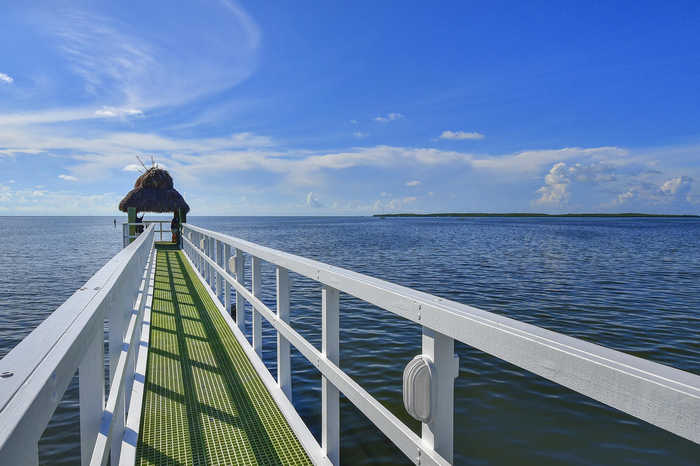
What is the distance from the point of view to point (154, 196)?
25.3 meters

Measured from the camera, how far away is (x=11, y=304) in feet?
44.8

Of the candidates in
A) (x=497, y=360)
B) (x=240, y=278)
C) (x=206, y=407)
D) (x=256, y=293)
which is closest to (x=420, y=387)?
(x=206, y=407)

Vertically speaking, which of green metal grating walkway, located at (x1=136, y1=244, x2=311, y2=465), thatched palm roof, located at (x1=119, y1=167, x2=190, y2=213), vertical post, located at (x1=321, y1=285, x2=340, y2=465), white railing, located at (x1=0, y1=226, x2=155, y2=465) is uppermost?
thatched palm roof, located at (x1=119, y1=167, x2=190, y2=213)

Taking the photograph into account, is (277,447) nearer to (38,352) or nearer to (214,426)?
(214,426)

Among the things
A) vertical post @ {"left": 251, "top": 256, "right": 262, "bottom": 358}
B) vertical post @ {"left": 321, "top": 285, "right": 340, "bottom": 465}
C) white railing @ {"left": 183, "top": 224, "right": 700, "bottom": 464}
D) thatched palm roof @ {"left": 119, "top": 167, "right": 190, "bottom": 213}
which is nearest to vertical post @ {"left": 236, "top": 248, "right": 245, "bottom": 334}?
vertical post @ {"left": 251, "top": 256, "right": 262, "bottom": 358}

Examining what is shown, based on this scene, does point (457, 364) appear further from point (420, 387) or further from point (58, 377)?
point (58, 377)

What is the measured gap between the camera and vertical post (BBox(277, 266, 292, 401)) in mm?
3387

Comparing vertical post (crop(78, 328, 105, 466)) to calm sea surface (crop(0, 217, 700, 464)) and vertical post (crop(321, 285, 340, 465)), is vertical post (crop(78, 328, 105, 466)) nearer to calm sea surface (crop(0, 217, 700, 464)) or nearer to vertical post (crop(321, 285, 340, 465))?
vertical post (crop(321, 285, 340, 465))

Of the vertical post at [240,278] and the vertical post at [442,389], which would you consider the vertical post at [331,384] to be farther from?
the vertical post at [240,278]

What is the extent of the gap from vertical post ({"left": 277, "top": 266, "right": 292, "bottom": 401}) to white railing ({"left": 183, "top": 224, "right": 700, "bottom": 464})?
0.18 metres

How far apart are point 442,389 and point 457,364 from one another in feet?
0.36

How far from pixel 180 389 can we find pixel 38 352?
10.4ft

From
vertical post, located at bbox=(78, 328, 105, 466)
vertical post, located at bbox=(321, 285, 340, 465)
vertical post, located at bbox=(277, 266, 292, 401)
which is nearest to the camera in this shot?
vertical post, located at bbox=(78, 328, 105, 466)

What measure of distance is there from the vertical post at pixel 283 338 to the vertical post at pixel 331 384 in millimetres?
830
